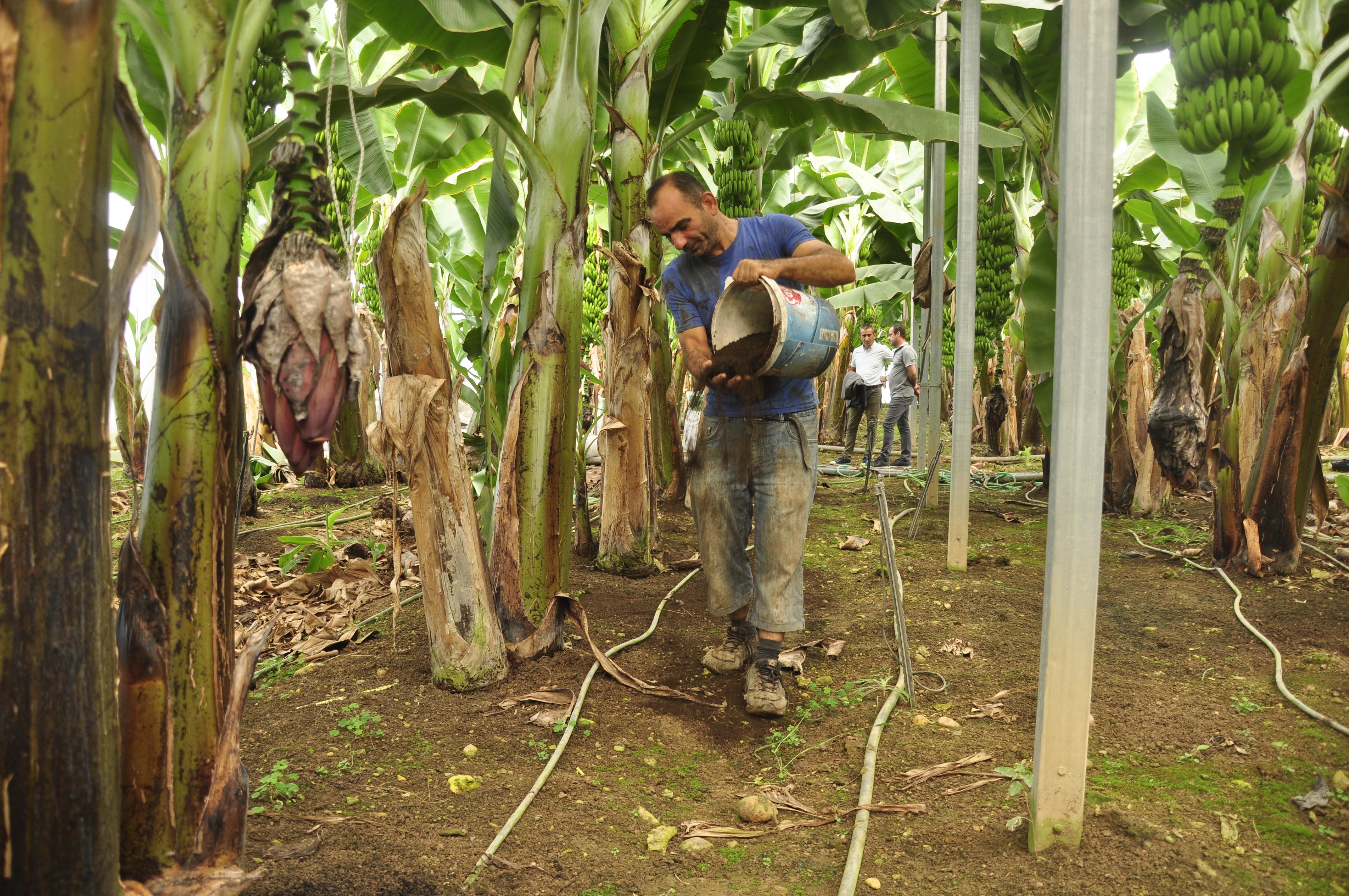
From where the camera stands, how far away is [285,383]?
47.8 inches

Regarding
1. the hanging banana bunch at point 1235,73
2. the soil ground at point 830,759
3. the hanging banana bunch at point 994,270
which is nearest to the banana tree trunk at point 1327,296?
the soil ground at point 830,759

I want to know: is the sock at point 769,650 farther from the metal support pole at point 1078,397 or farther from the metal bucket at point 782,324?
the metal support pole at point 1078,397

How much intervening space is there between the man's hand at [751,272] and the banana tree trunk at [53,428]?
159 cm

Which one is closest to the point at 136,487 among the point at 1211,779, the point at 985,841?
the point at 985,841

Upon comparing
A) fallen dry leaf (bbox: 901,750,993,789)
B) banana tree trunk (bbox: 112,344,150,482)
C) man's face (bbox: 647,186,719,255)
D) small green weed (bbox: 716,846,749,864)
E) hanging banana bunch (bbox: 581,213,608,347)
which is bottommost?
Answer: small green weed (bbox: 716,846,749,864)

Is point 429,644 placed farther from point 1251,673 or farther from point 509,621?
point 1251,673

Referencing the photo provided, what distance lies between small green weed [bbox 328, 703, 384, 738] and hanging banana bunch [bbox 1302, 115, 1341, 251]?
13.7 feet

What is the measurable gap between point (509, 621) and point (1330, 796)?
2.18m

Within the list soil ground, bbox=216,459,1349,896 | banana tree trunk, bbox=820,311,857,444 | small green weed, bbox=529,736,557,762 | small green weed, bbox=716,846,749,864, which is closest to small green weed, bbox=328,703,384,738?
soil ground, bbox=216,459,1349,896

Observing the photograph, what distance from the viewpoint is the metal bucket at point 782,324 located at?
236 centimetres

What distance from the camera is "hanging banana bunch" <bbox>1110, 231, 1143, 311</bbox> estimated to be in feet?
23.1

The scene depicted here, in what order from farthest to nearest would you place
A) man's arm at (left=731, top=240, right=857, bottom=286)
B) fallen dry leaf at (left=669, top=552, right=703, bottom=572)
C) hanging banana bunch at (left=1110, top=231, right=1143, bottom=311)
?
1. hanging banana bunch at (left=1110, top=231, right=1143, bottom=311)
2. fallen dry leaf at (left=669, top=552, right=703, bottom=572)
3. man's arm at (left=731, top=240, right=857, bottom=286)

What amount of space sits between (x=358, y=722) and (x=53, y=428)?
1470mm

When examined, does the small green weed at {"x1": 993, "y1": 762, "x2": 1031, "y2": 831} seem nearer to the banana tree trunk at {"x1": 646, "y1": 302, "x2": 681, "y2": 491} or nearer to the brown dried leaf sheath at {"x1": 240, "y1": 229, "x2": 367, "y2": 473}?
the brown dried leaf sheath at {"x1": 240, "y1": 229, "x2": 367, "y2": 473}
